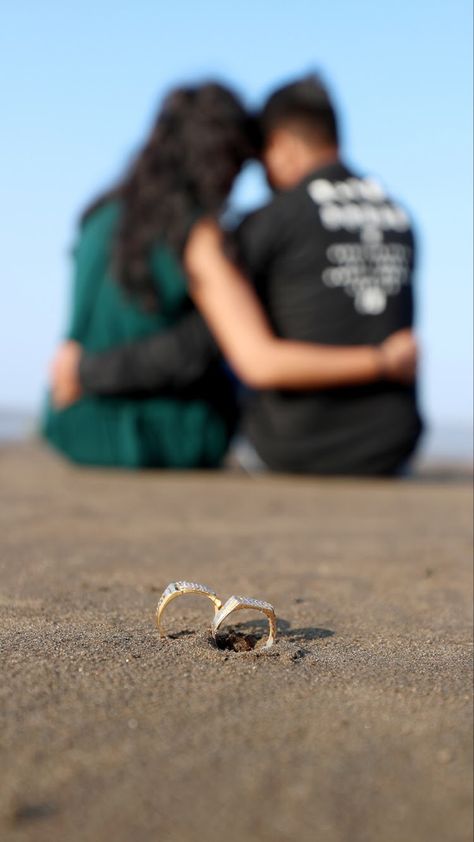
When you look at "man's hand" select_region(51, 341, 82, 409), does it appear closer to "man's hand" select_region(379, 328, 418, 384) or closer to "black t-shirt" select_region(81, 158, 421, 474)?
"black t-shirt" select_region(81, 158, 421, 474)

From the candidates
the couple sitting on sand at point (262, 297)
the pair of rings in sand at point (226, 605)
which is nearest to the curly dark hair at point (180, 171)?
the couple sitting on sand at point (262, 297)

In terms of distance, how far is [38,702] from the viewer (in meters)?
0.88

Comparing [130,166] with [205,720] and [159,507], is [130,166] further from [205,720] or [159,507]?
[205,720]

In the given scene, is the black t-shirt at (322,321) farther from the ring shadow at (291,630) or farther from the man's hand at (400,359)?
the ring shadow at (291,630)

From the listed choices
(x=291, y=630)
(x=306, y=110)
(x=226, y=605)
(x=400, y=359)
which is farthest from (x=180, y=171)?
(x=226, y=605)

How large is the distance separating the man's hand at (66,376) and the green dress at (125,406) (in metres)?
0.05

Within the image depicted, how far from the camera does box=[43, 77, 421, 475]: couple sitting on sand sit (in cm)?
355

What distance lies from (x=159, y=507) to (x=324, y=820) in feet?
7.26

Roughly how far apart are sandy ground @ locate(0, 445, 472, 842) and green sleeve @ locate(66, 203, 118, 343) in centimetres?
218

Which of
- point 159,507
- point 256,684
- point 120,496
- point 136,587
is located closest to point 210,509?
point 159,507

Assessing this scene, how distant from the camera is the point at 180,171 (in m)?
3.75

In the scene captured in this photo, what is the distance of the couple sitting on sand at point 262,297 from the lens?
3.55m

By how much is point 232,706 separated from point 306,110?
316 centimetres

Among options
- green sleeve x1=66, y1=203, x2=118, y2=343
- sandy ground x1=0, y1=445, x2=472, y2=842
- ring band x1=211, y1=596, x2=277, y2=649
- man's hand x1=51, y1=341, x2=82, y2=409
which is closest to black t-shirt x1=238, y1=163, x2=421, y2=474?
green sleeve x1=66, y1=203, x2=118, y2=343
